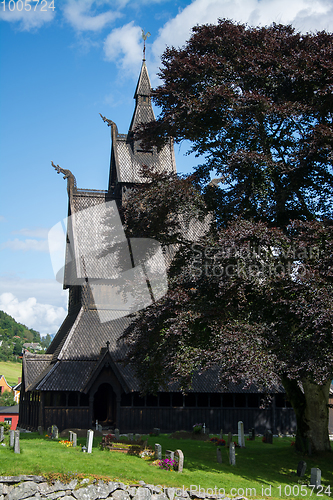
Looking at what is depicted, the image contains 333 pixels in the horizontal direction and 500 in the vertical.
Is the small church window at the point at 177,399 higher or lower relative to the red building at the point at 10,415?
higher

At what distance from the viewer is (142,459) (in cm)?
1958

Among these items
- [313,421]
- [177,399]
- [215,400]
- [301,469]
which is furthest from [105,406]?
[301,469]

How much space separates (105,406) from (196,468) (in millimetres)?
16752

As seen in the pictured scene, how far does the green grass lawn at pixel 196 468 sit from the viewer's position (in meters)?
16.5

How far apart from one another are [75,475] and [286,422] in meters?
20.5

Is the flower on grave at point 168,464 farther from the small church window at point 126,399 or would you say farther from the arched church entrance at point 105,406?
the arched church entrance at point 105,406

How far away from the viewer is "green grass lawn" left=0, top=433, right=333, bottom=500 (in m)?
16.5

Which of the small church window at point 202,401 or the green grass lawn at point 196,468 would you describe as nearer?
the green grass lawn at point 196,468

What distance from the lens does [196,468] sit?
18375 millimetres

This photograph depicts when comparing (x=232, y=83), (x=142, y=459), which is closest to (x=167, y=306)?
(x=142, y=459)

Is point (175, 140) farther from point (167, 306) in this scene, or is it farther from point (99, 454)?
point (99, 454)

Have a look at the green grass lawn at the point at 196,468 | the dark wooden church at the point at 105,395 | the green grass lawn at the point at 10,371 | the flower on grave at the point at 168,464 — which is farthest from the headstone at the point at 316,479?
the green grass lawn at the point at 10,371

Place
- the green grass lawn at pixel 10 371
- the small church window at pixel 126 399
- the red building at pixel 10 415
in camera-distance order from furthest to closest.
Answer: the green grass lawn at pixel 10 371
the red building at pixel 10 415
the small church window at pixel 126 399

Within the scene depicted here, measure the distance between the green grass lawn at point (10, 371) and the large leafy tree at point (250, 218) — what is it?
416 ft
